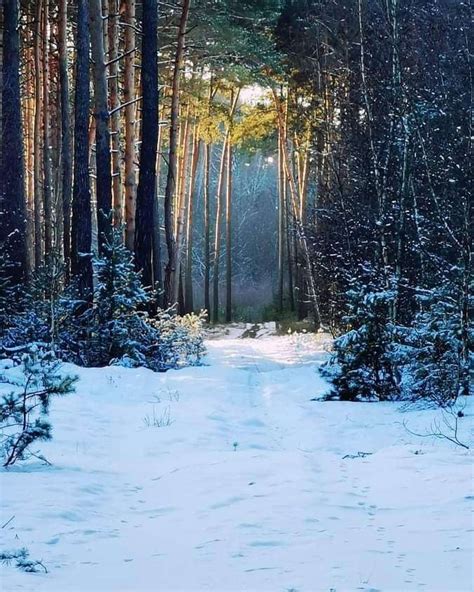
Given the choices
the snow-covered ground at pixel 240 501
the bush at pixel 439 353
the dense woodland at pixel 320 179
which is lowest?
the snow-covered ground at pixel 240 501

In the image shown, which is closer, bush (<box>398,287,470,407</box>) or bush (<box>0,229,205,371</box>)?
bush (<box>398,287,470,407</box>)

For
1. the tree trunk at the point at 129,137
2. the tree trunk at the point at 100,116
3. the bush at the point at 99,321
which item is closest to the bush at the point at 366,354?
the bush at the point at 99,321

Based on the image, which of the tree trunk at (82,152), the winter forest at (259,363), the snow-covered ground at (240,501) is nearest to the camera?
the snow-covered ground at (240,501)

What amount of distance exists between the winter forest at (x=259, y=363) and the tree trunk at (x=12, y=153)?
0.15ft

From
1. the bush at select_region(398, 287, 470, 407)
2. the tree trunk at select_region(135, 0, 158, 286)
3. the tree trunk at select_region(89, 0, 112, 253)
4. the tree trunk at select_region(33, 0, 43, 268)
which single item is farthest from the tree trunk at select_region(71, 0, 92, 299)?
the bush at select_region(398, 287, 470, 407)

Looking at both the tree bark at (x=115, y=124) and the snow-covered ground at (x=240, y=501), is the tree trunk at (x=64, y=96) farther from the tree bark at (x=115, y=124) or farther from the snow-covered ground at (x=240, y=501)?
the snow-covered ground at (x=240, y=501)

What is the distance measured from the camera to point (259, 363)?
45.0 ft

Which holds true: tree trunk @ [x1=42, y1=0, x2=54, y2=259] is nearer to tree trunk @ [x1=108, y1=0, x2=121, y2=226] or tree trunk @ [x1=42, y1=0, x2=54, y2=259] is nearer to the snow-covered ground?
tree trunk @ [x1=108, y1=0, x2=121, y2=226]

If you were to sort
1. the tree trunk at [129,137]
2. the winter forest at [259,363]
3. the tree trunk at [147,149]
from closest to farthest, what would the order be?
the winter forest at [259,363] → the tree trunk at [147,149] → the tree trunk at [129,137]

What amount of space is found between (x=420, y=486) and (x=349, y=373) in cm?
471

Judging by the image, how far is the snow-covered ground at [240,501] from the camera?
319 cm

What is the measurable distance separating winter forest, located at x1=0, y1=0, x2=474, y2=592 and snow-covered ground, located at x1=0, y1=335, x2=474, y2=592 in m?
0.02

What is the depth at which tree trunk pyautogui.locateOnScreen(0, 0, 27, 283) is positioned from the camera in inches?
559

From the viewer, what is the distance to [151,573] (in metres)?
3.27
